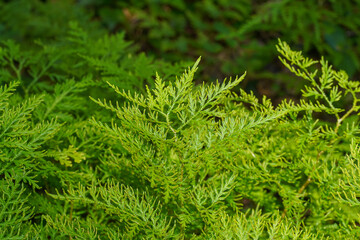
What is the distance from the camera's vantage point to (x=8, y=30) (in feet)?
10.6

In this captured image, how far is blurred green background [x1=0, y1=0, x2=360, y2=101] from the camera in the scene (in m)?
3.20

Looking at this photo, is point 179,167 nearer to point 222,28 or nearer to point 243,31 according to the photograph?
point 243,31

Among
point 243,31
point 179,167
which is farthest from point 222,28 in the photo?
point 179,167

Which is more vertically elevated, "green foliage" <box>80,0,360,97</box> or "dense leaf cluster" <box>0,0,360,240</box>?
"dense leaf cluster" <box>0,0,360,240</box>

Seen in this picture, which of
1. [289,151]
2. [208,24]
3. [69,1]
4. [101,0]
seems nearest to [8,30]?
[69,1]

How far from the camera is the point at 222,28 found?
3768 mm

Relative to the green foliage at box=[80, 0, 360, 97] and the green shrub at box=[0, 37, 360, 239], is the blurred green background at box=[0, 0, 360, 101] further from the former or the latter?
the green shrub at box=[0, 37, 360, 239]

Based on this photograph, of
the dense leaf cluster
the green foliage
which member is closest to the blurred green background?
the green foliage

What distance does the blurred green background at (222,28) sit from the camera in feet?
10.5

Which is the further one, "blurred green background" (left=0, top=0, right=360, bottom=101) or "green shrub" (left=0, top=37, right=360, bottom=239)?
"blurred green background" (left=0, top=0, right=360, bottom=101)

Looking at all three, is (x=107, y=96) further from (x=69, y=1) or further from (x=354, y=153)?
(x=69, y=1)

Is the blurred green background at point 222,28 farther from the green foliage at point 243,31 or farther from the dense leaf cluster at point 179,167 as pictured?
the dense leaf cluster at point 179,167

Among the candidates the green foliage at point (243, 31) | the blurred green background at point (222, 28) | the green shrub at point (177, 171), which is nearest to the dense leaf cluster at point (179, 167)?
the green shrub at point (177, 171)

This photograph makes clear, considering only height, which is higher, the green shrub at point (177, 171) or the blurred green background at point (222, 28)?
the green shrub at point (177, 171)
